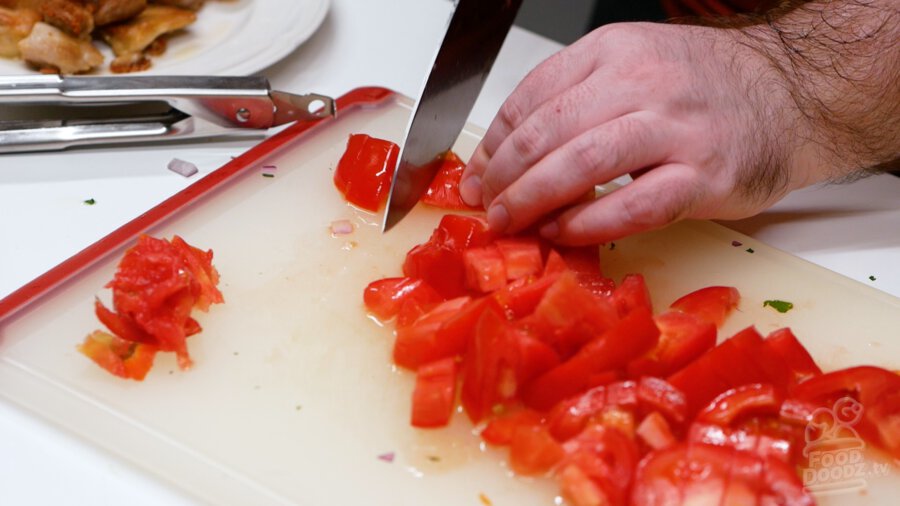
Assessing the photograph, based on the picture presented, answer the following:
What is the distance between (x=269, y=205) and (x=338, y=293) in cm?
24

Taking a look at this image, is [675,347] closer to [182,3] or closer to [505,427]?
[505,427]

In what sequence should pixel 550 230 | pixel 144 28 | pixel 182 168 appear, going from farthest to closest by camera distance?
1. pixel 144 28
2. pixel 182 168
3. pixel 550 230

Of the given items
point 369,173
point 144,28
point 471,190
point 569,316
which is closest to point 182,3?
point 144,28

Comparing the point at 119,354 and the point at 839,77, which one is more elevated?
the point at 839,77

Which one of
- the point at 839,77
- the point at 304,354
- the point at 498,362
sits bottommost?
the point at 304,354

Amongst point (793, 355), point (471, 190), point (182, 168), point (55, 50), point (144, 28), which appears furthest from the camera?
point (144, 28)

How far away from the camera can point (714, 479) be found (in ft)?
3.18

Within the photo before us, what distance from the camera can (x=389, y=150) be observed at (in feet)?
4.79

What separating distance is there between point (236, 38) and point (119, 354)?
0.92 metres

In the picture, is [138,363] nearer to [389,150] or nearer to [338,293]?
[338,293]

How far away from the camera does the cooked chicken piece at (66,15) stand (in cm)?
170

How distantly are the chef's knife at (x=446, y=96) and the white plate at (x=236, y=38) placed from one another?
480 millimetres

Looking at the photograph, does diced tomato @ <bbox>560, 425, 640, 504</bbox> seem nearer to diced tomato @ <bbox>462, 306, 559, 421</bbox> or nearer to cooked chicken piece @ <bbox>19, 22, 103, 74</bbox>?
diced tomato @ <bbox>462, 306, 559, 421</bbox>

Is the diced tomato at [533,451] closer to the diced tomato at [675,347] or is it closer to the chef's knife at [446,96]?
the diced tomato at [675,347]
